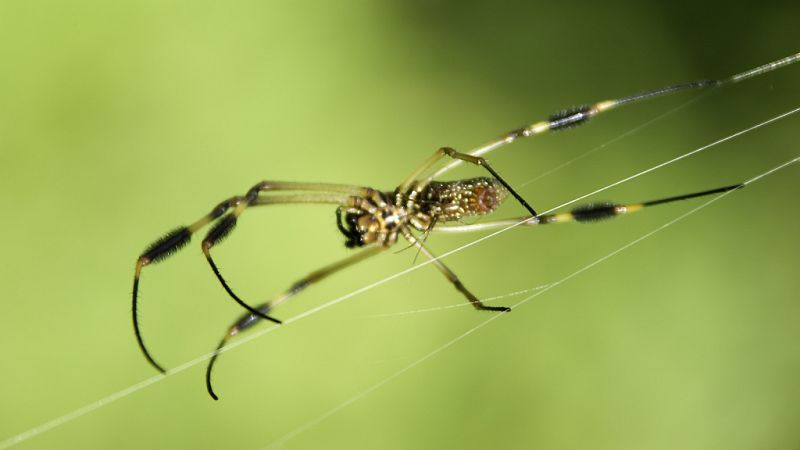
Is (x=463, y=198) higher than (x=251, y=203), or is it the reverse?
(x=251, y=203)

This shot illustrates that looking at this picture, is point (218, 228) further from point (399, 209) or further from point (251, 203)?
point (399, 209)

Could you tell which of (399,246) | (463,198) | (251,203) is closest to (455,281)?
(463,198)

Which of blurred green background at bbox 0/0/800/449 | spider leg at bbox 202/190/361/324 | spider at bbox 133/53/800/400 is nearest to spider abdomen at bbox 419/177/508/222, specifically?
spider at bbox 133/53/800/400

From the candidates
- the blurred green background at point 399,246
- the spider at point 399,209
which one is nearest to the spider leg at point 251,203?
the spider at point 399,209

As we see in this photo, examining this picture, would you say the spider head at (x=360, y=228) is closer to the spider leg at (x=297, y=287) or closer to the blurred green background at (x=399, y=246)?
the spider leg at (x=297, y=287)

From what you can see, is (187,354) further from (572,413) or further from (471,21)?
(471,21)

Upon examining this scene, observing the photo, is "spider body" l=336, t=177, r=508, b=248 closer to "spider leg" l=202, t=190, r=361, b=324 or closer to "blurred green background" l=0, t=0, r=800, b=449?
"spider leg" l=202, t=190, r=361, b=324
